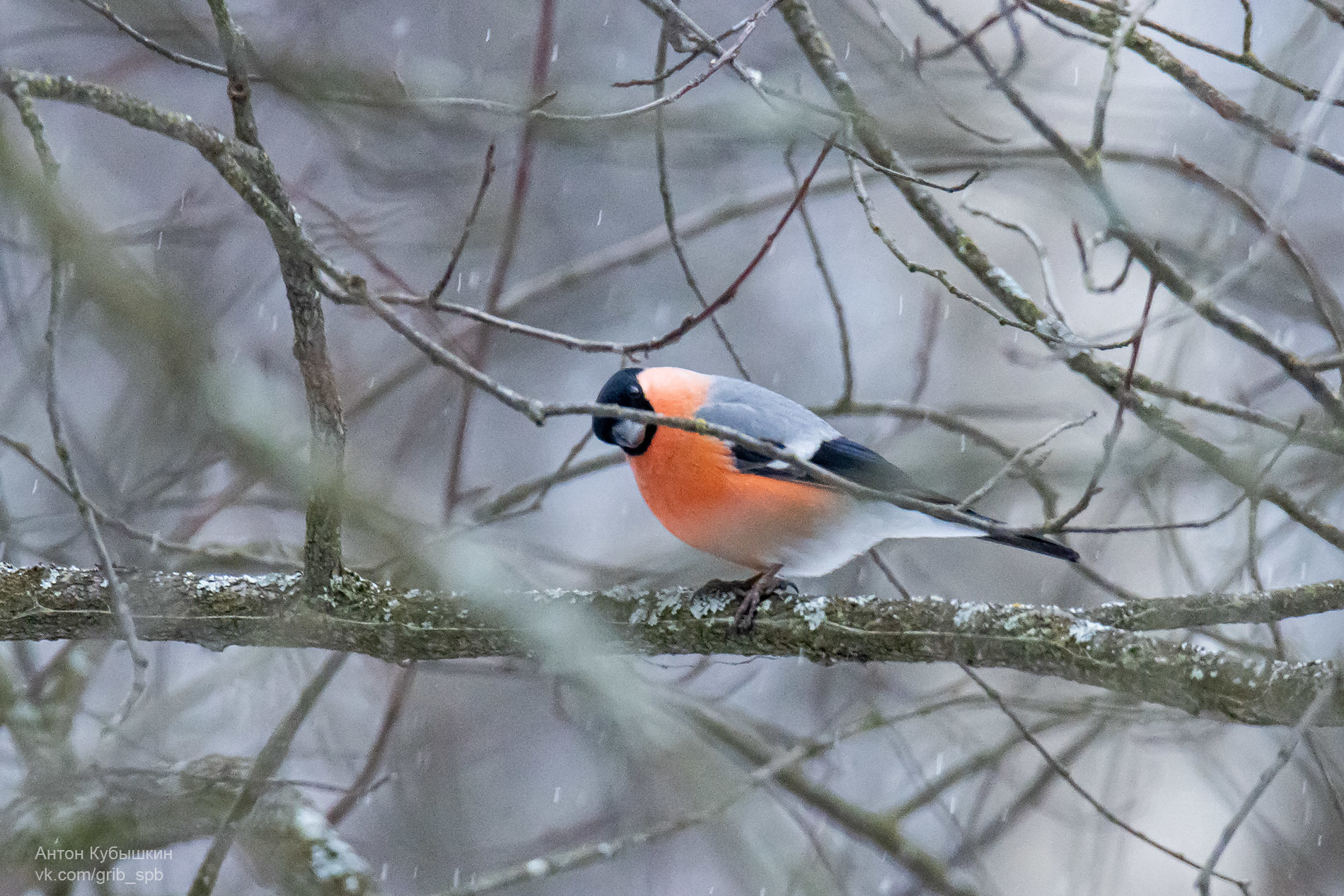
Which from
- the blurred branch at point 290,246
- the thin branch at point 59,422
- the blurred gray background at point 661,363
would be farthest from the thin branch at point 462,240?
the thin branch at point 59,422

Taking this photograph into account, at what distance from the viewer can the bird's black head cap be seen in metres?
3.24

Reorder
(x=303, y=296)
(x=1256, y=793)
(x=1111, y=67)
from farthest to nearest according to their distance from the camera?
(x=1111, y=67) → (x=303, y=296) → (x=1256, y=793)

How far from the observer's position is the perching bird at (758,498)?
3178 mm

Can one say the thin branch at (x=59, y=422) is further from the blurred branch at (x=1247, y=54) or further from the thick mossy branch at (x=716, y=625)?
the blurred branch at (x=1247, y=54)

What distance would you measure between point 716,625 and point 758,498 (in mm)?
608

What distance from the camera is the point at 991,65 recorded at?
9.20 ft

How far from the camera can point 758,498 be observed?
3186 millimetres

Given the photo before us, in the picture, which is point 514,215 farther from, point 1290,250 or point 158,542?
point 1290,250

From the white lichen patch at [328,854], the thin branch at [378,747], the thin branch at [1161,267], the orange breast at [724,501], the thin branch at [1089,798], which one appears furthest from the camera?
the orange breast at [724,501]

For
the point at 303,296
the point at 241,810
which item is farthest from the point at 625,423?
the point at 241,810

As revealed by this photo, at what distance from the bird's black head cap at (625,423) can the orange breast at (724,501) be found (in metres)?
0.04

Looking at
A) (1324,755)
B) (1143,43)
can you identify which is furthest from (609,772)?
(1143,43)

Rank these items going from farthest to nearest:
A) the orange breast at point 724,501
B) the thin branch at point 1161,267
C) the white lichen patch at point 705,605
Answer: the orange breast at point 724,501
the white lichen patch at point 705,605
the thin branch at point 1161,267

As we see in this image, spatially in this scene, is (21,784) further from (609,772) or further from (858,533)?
(609,772)
